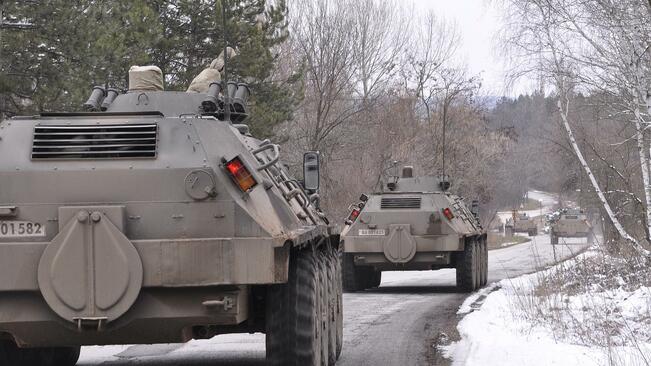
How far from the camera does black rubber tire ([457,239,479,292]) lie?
1958cm

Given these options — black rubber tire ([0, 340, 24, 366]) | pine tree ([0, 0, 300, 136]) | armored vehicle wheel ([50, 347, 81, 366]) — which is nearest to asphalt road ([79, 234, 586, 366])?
armored vehicle wheel ([50, 347, 81, 366])

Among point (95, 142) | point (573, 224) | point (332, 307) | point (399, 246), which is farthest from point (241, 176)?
point (573, 224)

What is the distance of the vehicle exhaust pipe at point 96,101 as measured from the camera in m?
10.3

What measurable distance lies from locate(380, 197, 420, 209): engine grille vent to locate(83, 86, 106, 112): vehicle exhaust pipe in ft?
31.0

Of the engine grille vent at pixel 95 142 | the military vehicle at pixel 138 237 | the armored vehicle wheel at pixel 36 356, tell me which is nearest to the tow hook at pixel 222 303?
the military vehicle at pixel 138 237

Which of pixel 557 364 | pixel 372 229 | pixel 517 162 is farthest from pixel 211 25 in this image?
pixel 517 162

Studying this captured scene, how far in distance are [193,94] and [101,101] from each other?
1.11 metres

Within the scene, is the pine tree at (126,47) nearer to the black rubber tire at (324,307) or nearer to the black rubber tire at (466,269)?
the black rubber tire at (466,269)

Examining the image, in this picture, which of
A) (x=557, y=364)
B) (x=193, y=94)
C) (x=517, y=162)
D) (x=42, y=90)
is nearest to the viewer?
(x=557, y=364)

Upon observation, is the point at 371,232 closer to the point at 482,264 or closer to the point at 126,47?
the point at 482,264

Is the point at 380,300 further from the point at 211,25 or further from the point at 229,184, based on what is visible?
the point at 211,25

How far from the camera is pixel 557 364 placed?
8672 millimetres

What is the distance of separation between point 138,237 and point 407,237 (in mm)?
12078

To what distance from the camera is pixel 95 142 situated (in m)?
7.45
